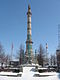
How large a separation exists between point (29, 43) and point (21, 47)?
8.41 metres

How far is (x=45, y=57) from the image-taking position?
49125mm

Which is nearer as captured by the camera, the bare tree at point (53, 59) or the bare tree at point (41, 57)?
the bare tree at point (41, 57)

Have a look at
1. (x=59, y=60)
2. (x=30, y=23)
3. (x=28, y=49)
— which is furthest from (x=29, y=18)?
(x=59, y=60)

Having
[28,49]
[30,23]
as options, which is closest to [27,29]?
[30,23]

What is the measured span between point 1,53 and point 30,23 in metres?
14.8

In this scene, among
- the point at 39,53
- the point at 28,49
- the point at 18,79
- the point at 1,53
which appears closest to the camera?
the point at 18,79

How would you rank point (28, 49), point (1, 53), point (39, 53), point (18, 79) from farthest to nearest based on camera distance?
point (39, 53)
point (28, 49)
point (1, 53)
point (18, 79)

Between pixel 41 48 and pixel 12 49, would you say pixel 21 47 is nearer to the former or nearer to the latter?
pixel 12 49

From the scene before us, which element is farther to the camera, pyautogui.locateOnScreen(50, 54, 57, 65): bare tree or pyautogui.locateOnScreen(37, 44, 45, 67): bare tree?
pyautogui.locateOnScreen(50, 54, 57, 65): bare tree

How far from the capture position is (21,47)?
50.8 metres

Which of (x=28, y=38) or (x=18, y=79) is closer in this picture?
(x=18, y=79)

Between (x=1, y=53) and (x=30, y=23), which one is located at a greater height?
(x=30, y=23)

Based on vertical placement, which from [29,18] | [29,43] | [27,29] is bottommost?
[29,43]

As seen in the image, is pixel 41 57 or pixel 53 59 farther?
pixel 53 59
